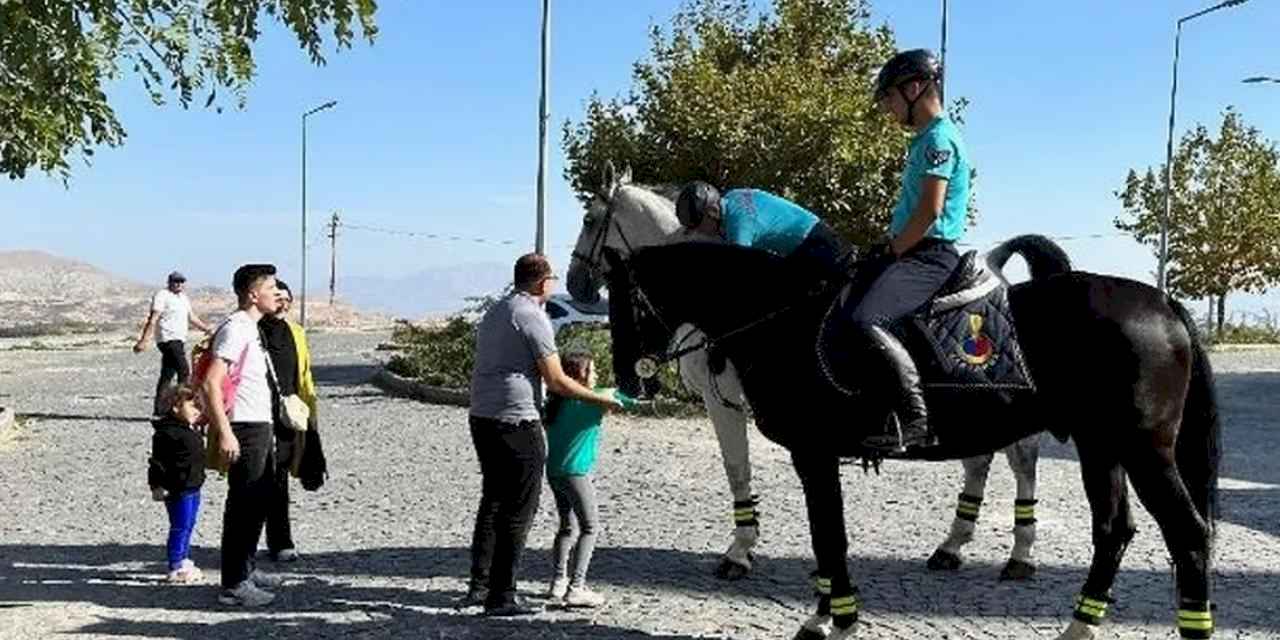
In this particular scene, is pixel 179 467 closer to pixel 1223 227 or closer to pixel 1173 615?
pixel 1173 615

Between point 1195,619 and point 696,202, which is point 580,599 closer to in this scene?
point 696,202

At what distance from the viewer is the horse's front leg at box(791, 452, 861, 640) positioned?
19.7ft

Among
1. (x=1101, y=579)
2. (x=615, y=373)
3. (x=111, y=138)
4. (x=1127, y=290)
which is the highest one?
(x=111, y=138)

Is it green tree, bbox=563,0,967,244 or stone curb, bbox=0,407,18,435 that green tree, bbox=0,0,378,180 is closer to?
stone curb, bbox=0,407,18,435

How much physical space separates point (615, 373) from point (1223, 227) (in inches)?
1660

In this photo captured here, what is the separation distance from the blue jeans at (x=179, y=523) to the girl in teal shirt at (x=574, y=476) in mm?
2379

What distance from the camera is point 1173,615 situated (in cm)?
700

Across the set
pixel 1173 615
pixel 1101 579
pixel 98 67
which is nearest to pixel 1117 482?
pixel 1101 579

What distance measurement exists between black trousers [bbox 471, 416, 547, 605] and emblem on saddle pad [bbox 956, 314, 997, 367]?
2.38 metres

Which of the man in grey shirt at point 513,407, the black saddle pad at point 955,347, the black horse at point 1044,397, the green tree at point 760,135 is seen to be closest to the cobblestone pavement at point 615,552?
the man in grey shirt at point 513,407

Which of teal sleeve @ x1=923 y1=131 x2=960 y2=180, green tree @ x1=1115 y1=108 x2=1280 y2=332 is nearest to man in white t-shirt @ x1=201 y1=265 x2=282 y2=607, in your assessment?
teal sleeve @ x1=923 y1=131 x2=960 y2=180

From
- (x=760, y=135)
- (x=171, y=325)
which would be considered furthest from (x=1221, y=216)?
(x=171, y=325)

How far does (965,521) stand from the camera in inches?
322

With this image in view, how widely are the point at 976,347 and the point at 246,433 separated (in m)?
4.15
